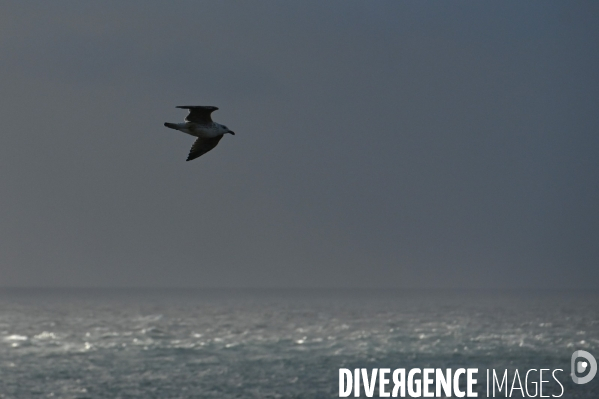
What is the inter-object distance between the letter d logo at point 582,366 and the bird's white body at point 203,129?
27049 millimetres

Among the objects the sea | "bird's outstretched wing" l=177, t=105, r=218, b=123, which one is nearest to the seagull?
"bird's outstretched wing" l=177, t=105, r=218, b=123

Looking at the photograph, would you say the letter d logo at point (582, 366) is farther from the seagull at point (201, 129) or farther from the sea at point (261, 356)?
the seagull at point (201, 129)

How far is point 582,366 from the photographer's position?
4394 cm

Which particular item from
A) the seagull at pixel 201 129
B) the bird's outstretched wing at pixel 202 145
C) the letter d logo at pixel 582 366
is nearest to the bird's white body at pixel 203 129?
the seagull at pixel 201 129

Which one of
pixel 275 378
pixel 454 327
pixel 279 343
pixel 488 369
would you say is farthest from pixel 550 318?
pixel 275 378

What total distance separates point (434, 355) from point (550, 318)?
42.5 meters

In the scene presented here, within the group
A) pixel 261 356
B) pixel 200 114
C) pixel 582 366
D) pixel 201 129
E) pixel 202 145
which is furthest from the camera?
pixel 261 356

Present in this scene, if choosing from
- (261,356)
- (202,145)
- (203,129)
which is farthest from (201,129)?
(261,356)

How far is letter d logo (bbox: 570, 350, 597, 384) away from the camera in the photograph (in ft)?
131

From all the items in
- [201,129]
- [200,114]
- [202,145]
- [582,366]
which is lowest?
[582,366]

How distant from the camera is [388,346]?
53.4 m

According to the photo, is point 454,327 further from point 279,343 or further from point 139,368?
point 139,368

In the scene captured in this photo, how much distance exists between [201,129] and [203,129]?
1.9 inches

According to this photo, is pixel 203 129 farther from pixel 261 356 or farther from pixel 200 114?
pixel 261 356
